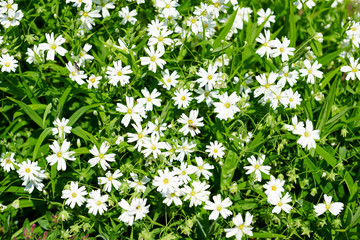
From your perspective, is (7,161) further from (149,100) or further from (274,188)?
(274,188)

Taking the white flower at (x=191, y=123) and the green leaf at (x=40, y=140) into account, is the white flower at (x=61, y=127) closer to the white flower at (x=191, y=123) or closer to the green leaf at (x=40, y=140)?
the green leaf at (x=40, y=140)

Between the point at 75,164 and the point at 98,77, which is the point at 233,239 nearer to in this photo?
the point at 75,164

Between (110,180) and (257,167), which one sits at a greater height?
(110,180)

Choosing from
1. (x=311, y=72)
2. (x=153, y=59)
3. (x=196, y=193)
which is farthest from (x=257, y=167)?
(x=153, y=59)

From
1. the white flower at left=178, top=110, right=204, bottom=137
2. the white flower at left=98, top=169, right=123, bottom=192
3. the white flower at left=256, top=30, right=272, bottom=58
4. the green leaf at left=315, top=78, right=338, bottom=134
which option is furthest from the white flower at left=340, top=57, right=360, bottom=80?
the white flower at left=98, top=169, right=123, bottom=192

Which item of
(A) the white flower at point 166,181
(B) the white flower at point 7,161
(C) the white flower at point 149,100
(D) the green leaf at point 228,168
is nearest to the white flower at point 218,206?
(D) the green leaf at point 228,168

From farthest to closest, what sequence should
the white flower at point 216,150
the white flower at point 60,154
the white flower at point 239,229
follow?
1. the white flower at point 216,150
2. the white flower at point 60,154
3. the white flower at point 239,229
